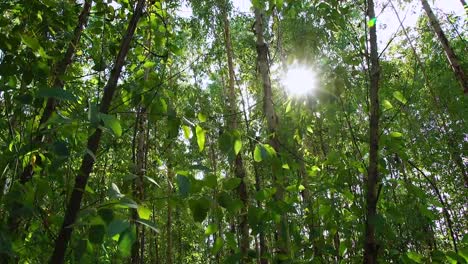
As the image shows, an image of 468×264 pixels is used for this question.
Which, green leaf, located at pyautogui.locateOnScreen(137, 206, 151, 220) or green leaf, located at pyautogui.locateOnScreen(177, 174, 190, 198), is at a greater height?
green leaf, located at pyautogui.locateOnScreen(177, 174, 190, 198)

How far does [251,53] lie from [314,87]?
11.7 meters

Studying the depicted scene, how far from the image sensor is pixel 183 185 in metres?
Answer: 0.79

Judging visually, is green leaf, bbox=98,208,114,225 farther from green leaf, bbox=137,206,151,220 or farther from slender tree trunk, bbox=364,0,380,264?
slender tree trunk, bbox=364,0,380,264

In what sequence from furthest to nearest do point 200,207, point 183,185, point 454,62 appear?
point 454,62, point 200,207, point 183,185

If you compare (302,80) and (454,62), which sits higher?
(454,62)

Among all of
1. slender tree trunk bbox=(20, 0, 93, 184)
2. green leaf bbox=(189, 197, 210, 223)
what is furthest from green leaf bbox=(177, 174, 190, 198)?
slender tree trunk bbox=(20, 0, 93, 184)

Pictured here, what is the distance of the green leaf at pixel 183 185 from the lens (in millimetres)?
773

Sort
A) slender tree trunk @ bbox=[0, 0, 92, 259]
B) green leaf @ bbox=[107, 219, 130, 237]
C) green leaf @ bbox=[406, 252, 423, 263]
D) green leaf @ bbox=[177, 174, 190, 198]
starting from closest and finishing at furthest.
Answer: green leaf @ bbox=[107, 219, 130, 237] → green leaf @ bbox=[177, 174, 190, 198] → green leaf @ bbox=[406, 252, 423, 263] → slender tree trunk @ bbox=[0, 0, 92, 259]

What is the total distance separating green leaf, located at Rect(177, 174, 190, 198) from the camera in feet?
2.54

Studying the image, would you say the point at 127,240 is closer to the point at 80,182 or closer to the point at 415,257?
the point at 80,182

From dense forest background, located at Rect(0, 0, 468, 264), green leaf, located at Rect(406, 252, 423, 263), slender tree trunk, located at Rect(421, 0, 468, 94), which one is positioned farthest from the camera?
slender tree trunk, located at Rect(421, 0, 468, 94)

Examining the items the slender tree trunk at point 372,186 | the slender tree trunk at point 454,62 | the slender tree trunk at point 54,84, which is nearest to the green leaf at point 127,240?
the slender tree trunk at point 54,84

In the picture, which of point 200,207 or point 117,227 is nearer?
point 117,227

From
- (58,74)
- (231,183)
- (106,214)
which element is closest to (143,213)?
(106,214)
